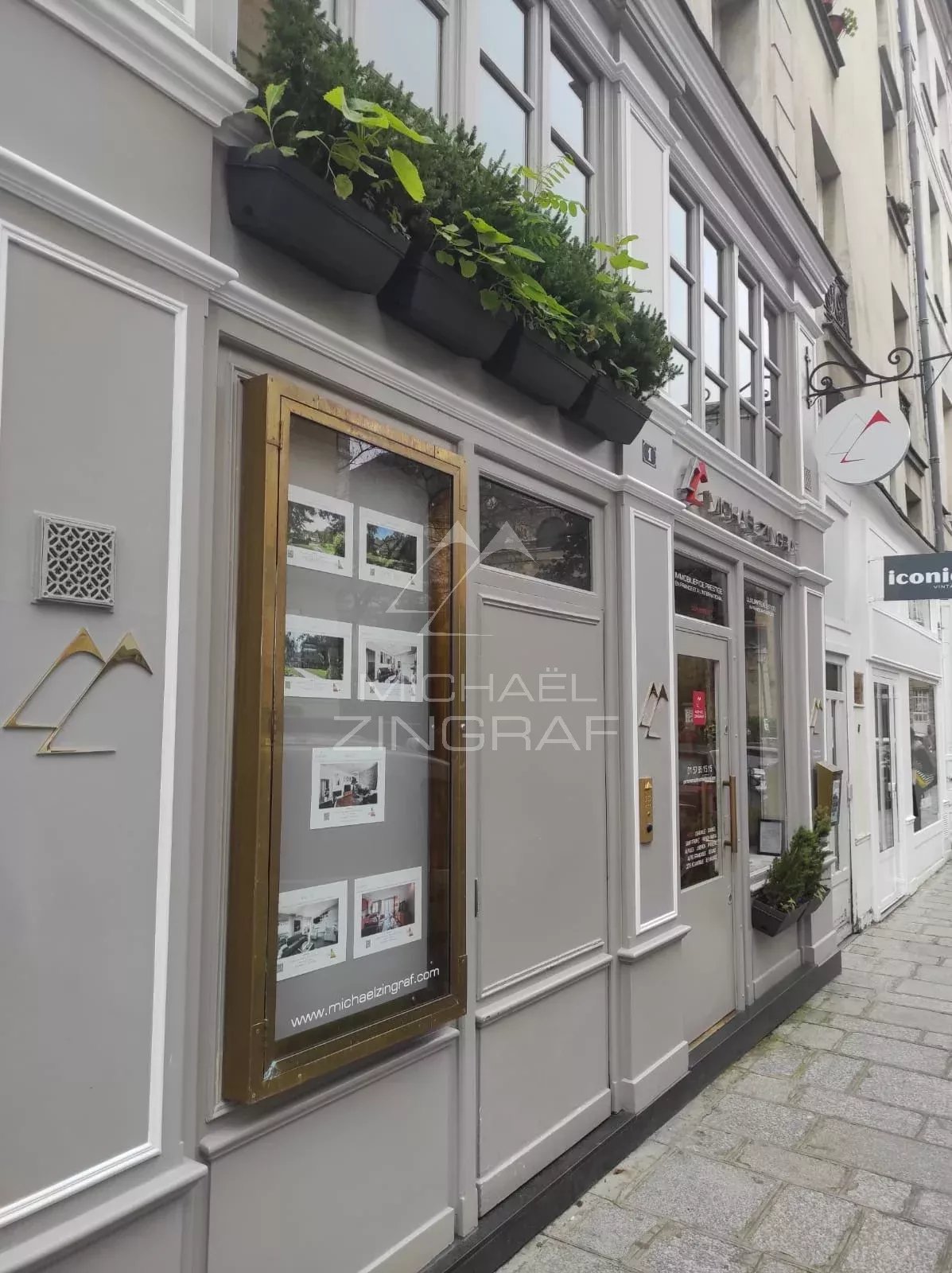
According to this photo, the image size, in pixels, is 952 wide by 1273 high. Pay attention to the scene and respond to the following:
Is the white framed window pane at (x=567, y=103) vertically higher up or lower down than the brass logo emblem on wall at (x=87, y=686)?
higher up

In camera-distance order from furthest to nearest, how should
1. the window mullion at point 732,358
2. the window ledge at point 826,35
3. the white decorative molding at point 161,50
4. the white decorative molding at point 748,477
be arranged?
the window ledge at point 826,35, the window mullion at point 732,358, the white decorative molding at point 748,477, the white decorative molding at point 161,50

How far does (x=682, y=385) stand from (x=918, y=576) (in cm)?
465

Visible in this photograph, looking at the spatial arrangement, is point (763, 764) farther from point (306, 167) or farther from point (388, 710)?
point (306, 167)

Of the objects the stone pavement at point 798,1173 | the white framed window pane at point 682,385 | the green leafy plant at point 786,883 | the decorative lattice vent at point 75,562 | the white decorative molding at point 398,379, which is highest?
the white framed window pane at point 682,385

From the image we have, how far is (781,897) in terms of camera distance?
6.26 meters

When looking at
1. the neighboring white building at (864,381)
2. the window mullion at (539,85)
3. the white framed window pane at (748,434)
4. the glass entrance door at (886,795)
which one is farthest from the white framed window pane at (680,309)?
the glass entrance door at (886,795)

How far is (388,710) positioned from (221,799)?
0.77 meters

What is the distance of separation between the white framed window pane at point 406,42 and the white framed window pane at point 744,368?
3605 millimetres

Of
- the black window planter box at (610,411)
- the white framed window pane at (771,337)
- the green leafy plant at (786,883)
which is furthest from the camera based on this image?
the white framed window pane at (771,337)

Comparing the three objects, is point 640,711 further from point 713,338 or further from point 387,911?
point 713,338

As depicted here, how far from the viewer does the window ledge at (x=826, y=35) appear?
348 inches

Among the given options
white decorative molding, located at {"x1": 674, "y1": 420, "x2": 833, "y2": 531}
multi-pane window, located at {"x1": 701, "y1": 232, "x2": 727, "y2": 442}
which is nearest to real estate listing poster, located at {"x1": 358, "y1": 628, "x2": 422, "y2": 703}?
white decorative molding, located at {"x1": 674, "y1": 420, "x2": 833, "y2": 531}

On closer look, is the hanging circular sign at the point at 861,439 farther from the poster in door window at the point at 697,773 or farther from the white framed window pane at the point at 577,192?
the white framed window pane at the point at 577,192

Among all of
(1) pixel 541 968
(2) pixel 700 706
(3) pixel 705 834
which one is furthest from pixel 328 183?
(3) pixel 705 834
